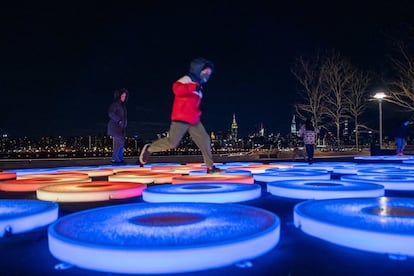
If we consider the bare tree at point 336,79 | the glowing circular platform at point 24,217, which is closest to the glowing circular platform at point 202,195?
the glowing circular platform at point 24,217

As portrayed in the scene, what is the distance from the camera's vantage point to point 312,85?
31688mm

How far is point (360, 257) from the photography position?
249 cm

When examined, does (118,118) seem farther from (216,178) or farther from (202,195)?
(202,195)

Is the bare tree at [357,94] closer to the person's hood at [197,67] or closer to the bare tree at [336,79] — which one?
the bare tree at [336,79]

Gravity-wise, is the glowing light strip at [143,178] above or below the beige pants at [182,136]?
below

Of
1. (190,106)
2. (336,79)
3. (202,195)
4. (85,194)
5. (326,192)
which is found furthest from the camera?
(336,79)

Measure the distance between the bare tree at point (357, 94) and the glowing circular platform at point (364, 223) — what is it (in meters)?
30.2

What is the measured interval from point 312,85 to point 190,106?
27.3 meters

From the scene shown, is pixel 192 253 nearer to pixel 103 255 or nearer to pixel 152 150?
pixel 103 255

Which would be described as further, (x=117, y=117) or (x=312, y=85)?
(x=312, y=85)

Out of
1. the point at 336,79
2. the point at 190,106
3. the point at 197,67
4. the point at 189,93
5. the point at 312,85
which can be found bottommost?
the point at 190,106

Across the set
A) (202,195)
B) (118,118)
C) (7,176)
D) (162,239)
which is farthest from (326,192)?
(118,118)

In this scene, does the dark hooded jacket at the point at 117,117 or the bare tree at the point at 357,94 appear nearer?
the dark hooded jacket at the point at 117,117

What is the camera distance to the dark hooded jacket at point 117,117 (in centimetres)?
1006
